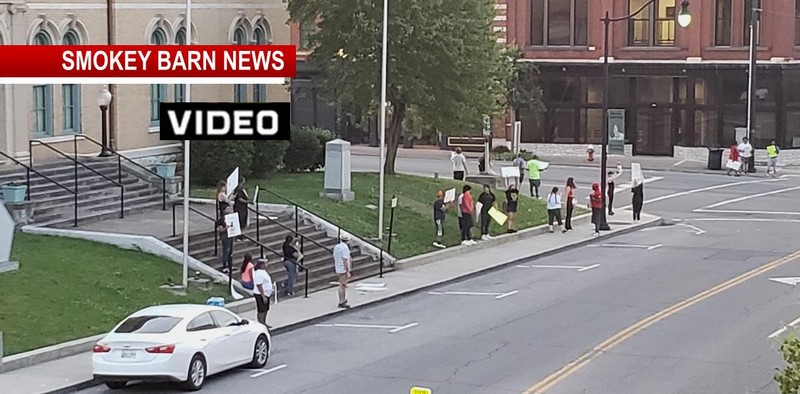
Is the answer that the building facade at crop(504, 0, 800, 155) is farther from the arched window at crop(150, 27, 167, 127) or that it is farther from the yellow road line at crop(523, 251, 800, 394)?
the arched window at crop(150, 27, 167, 127)

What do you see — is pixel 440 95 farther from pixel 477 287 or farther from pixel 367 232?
pixel 477 287

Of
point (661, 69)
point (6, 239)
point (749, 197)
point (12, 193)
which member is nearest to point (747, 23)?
point (661, 69)

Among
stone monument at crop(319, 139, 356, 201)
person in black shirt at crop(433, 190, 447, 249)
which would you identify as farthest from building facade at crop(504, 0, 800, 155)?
person in black shirt at crop(433, 190, 447, 249)

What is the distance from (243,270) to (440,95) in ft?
59.1

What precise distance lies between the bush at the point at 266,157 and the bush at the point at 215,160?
4.76 ft

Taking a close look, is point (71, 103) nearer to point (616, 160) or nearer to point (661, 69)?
point (616, 160)

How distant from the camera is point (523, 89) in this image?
6800 centimetres

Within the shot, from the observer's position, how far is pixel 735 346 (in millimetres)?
23062

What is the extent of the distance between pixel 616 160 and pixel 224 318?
49.1 metres

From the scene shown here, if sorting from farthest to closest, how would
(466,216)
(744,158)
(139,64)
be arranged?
(744,158) < (466,216) < (139,64)

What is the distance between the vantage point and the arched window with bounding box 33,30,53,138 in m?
33.5

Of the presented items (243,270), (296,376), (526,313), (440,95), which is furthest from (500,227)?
(296,376)

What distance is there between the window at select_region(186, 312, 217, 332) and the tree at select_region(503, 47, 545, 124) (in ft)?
154

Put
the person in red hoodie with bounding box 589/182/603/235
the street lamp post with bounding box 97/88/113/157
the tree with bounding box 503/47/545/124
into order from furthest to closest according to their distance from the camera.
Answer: the tree with bounding box 503/47/545/124, the person in red hoodie with bounding box 589/182/603/235, the street lamp post with bounding box 97/88/113/157
